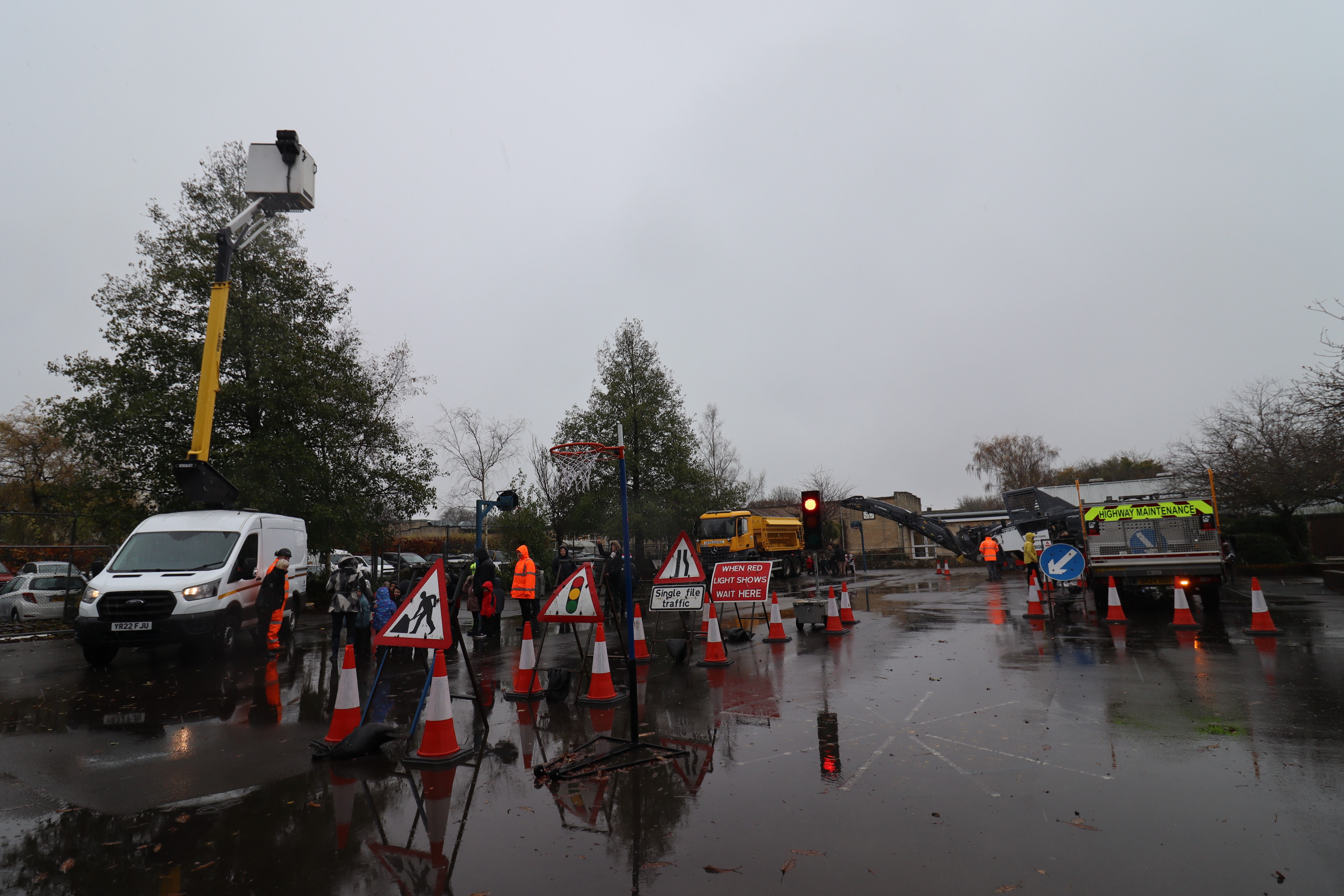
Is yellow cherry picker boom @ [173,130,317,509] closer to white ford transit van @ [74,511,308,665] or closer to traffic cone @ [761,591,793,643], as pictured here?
white ford transit van @ [74,511,308,665]

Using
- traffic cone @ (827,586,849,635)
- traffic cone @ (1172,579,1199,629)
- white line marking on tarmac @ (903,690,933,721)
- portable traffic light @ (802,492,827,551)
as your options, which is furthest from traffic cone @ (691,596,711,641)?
traffic cone @ (1172,579,1199,629)

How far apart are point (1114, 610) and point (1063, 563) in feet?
4.56

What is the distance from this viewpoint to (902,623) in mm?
14312

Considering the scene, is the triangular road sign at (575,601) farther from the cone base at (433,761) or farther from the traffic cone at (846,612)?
the traffic cone at (846,612)

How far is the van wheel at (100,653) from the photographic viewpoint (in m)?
11.0

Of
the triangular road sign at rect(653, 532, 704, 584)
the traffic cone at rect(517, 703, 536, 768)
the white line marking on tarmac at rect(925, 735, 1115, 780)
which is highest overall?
the triangular road sign at rect(653, 532, 704, 584)

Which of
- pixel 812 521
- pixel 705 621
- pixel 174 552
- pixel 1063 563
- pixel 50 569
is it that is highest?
pixel 812 521

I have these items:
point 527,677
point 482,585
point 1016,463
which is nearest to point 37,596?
point 482,585

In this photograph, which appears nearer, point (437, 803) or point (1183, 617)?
point (437, 803)

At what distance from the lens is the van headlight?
10.9 meters

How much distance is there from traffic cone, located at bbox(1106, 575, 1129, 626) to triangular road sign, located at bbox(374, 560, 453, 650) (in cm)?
1260

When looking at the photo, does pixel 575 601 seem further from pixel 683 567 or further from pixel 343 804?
pixel 343 804

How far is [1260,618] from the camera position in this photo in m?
11.0

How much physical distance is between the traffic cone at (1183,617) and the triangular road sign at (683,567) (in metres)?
8.72
